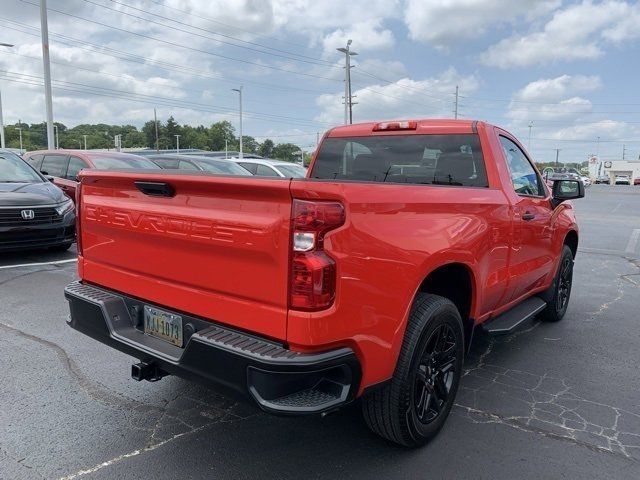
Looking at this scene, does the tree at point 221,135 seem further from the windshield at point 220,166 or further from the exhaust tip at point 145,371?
the exhaust tip at point 145,371

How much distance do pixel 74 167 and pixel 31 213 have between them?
3520 millimetres

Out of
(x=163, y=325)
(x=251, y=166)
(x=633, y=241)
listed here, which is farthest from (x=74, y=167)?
(x=633, y=241)

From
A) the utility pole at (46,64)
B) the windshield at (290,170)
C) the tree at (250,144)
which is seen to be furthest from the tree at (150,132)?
the windshield at (290,170)

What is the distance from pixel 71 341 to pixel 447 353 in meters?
3.24

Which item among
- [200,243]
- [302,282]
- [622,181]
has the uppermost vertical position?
[200,243]

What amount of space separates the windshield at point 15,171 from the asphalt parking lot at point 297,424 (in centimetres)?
456

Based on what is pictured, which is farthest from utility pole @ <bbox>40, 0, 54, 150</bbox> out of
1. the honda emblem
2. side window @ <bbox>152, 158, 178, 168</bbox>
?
the honda emblem

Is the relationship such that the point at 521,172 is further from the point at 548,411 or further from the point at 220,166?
the point at 220,166

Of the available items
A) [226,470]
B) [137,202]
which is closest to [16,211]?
[137,202]

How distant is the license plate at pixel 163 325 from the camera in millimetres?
2760

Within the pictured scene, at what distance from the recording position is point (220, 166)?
1348cm

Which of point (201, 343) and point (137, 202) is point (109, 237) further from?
point (201, 343)

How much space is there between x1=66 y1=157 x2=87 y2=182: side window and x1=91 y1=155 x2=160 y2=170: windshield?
43cm

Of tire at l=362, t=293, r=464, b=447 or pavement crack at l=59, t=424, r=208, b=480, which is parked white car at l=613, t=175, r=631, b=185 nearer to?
tire at l=362, t=293, r=464, b=447
